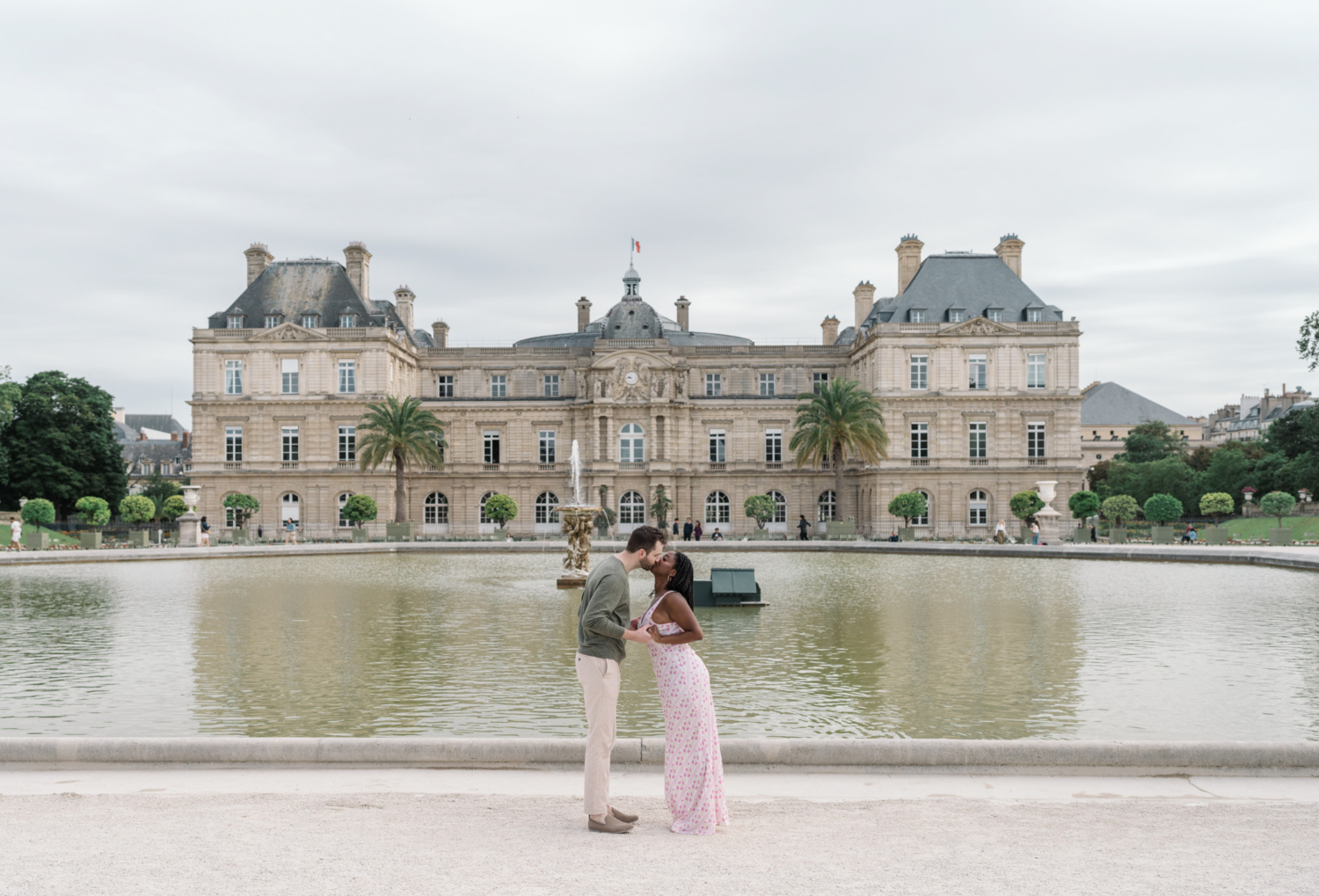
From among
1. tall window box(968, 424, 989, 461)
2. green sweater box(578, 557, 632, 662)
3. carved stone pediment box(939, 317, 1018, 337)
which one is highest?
carved stone pediment box(939, 317, 1018, 337)

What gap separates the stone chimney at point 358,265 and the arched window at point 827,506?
30868mm

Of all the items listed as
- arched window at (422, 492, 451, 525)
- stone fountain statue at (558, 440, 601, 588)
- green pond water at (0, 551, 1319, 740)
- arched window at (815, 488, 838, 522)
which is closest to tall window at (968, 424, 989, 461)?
arched window at (815, 488, 838, 522)

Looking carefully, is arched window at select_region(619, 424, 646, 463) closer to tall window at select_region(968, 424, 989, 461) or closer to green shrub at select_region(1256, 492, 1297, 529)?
tall window at select_region(968, 424, 989, 461)

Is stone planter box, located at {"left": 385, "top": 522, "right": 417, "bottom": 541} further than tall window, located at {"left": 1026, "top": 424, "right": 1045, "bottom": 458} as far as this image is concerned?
No

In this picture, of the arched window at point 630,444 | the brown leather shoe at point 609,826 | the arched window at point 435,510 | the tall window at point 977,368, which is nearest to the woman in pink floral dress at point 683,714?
the brown leather shoe at point 609,826

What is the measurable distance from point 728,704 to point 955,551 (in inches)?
1239

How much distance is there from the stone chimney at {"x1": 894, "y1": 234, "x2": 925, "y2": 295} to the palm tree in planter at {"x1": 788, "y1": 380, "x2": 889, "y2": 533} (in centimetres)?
1107

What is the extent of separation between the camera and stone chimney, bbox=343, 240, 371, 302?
64.2 metres

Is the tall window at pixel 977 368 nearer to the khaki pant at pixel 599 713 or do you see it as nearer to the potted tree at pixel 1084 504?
the potted tree at pixel 1084 504

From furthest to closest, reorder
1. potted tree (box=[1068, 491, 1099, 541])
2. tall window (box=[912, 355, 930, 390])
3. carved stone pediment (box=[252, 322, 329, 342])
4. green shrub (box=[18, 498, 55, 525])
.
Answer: carved stone pediment (box=[252, 322, 329, 342]), tall window (box=[912, 355, 930, 390]), potted tree (box=[1068, 491, 1099, 541]), green shrub (box=[18, 498, 55, 525])

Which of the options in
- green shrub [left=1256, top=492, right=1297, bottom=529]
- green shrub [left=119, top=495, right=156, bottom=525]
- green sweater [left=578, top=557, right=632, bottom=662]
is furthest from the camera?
green shrub [left=119, top=495, right=156, bottom=525]

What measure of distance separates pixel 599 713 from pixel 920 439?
57.0m

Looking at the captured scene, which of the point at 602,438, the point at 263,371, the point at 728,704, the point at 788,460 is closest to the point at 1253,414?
the point at 788,460

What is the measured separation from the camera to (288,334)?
204 ft
